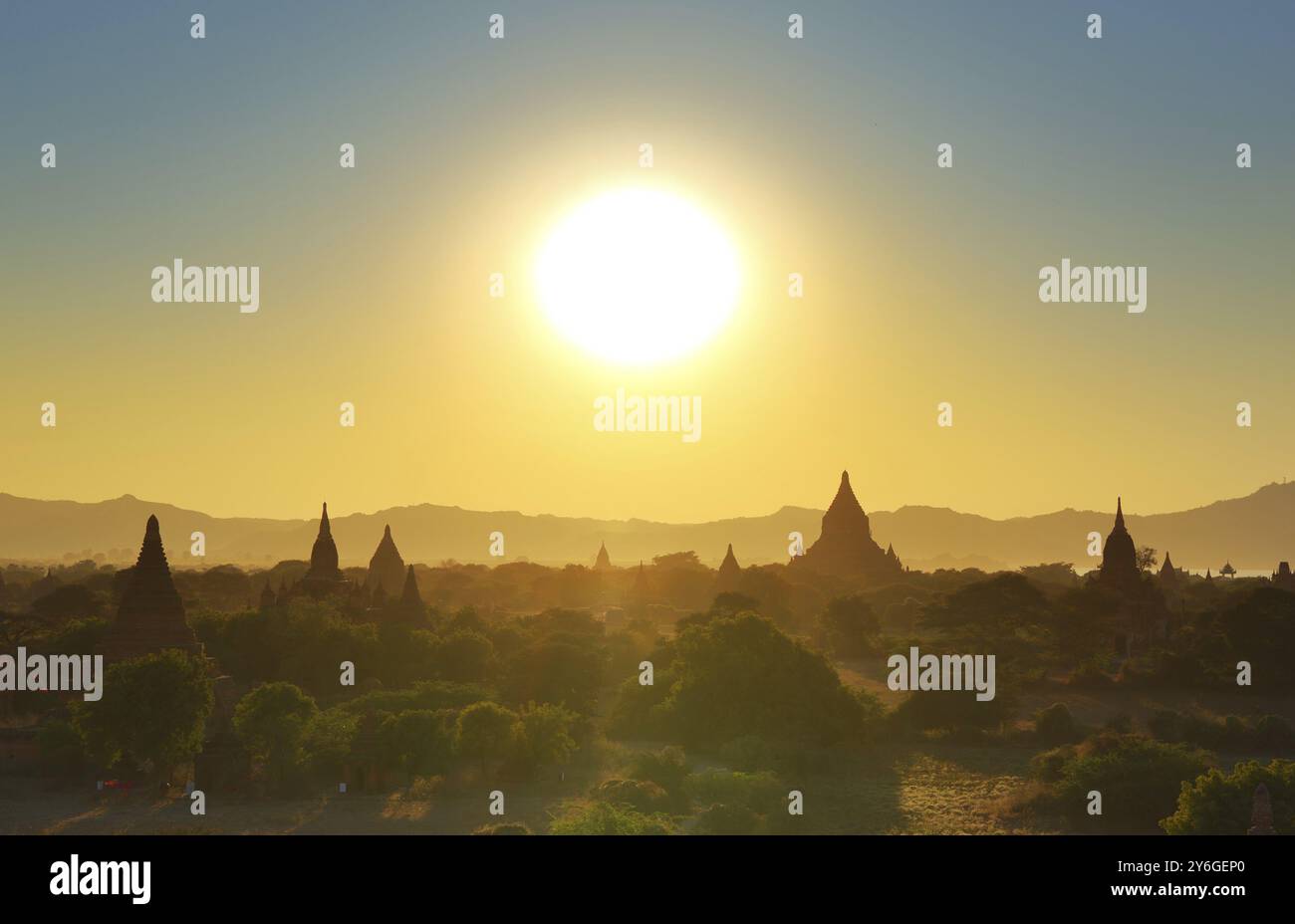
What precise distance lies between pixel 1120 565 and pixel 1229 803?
49.4 metres

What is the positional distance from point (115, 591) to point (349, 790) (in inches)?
2175

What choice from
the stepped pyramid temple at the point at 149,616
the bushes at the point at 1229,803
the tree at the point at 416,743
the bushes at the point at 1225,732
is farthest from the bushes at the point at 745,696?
the stepped pyramid temple at the point at 149,616

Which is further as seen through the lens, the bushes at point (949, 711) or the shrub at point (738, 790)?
the bushes at point (949, 711)

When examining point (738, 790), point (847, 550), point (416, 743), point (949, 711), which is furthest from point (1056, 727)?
point (847, 550)

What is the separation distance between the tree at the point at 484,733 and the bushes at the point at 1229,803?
58.3 feet

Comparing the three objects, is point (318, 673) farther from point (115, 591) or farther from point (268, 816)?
point (115, 591)

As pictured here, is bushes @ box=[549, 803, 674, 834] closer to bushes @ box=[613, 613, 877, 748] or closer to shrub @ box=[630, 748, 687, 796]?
shrub @ box=[630, 748, 687, 796]

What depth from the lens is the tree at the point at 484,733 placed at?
114ft

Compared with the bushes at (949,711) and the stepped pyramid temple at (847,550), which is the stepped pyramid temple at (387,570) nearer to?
the stepped pyramid temple at (847,550)

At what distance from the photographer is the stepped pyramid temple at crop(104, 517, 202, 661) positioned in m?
40.6

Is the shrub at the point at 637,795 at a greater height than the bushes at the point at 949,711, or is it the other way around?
the bushes at the point at 949,711
